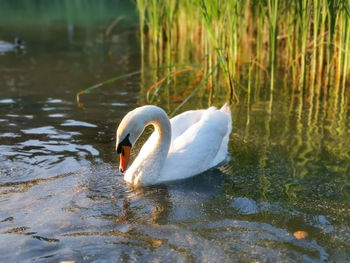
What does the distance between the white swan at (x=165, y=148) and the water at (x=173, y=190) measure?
0.14 metres

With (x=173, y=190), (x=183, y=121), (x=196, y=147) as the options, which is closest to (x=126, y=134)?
(x=173, y=190)

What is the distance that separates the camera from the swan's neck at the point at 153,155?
16.8 ft

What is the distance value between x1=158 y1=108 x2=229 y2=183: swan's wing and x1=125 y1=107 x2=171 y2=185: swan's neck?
0.11 m

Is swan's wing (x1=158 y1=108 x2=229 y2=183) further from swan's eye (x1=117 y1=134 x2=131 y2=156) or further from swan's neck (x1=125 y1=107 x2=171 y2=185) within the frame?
swan's eye (x1=117 y1=134 x2=131 y2=156)

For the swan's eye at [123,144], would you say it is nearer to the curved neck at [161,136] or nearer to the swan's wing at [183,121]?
the curved neck at [161,136]

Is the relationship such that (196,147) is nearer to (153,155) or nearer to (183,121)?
(153,155)

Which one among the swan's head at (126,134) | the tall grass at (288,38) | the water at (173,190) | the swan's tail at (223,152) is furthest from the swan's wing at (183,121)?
the swan's head at (126,134)

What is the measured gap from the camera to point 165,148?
17.3 ft

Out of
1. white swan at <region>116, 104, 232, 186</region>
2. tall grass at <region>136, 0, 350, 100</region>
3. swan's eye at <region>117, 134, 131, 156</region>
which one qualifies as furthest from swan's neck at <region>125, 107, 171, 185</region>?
tall grass at <region>136, 0, 350, 100</region>

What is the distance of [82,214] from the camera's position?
14.6ft

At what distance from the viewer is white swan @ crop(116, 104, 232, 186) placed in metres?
4.88

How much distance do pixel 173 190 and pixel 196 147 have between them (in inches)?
23.1

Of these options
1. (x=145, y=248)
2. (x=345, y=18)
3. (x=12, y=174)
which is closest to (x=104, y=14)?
(x=345, y=18)

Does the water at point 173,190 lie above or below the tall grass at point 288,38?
below
